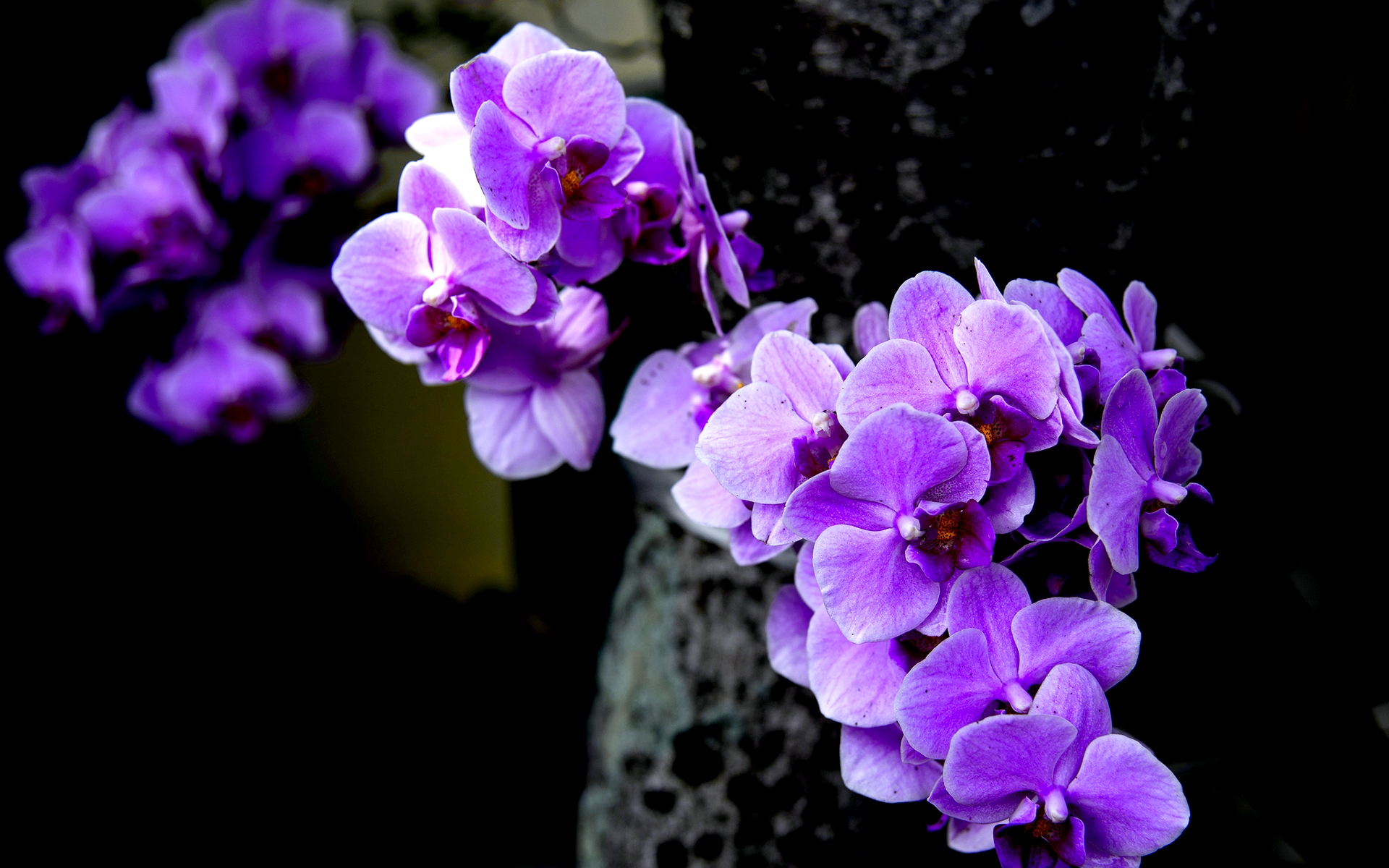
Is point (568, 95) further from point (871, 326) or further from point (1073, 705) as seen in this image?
point (1073, 705)

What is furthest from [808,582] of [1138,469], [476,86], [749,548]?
[476,86]

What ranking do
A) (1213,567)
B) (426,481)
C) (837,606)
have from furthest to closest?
1. (426,481)
2. (1213,567)
3. (837,606)

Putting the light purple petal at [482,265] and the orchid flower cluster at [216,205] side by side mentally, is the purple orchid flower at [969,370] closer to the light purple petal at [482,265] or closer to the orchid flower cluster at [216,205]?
the light purple petal at [482,265]

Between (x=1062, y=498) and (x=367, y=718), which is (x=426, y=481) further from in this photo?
(x=1062, y=498)

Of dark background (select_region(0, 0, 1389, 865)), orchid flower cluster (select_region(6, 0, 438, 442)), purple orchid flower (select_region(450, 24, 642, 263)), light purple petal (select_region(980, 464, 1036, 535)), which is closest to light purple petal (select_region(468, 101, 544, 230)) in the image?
purple orchid flower (select_region(450, 24, 642, 263))

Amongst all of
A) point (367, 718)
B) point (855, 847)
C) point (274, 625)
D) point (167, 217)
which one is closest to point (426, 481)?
point (274, 625)

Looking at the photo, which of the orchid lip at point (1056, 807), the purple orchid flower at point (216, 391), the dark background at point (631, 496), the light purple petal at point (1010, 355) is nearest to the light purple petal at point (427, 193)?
the dark background at point (631, 496)

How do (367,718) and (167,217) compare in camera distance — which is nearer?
(167,217)

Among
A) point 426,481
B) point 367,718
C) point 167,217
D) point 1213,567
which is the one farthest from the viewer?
point 426,481
